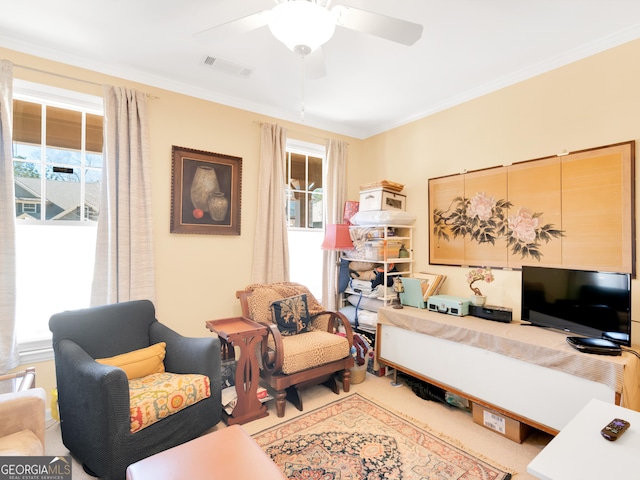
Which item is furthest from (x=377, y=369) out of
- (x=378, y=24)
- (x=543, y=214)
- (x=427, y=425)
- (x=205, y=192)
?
(x=378, y=24)

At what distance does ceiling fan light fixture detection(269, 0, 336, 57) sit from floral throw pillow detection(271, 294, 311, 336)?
6.74 ft

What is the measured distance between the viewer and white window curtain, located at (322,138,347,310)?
3742 mm

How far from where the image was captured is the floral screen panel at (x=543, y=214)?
2.14 m

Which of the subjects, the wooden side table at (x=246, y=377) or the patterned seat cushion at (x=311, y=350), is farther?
the patterned seat cushion at (x=311, y=350)

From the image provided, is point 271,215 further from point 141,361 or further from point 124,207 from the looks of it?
point 141,361

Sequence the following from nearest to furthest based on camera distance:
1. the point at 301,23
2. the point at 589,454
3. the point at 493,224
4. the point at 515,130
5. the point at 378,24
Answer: the point at 589,454 < the point at 301,23 < the point at 378,24 < the point at 515,130 < the point at 493,224

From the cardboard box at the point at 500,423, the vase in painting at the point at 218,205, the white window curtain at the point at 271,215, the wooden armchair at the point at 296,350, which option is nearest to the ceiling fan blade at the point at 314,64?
the white window curtain at the point at 271,215

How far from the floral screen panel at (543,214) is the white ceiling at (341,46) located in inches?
30.8

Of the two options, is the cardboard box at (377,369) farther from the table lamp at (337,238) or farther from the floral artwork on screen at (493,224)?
the floral artwork on screen at (493,224)

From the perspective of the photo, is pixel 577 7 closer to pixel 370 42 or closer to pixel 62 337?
pixel 370 42

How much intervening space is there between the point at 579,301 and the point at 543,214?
74 centimetres

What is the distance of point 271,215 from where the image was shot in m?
3.30

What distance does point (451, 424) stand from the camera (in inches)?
90.7

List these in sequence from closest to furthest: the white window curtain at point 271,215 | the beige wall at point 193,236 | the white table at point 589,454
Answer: the white table at point 589,454 → the beige wall at point 193,236 → the white window curtain at point 271,215
